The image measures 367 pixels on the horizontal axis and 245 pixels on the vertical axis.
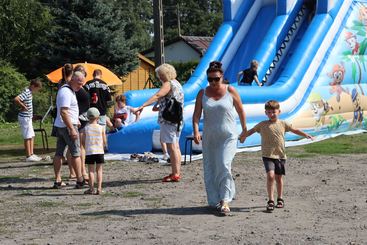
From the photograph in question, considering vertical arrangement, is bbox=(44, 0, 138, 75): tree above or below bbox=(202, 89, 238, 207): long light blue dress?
above

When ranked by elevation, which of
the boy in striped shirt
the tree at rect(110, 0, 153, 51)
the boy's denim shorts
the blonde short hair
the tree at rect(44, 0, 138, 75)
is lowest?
the boy's denim shorts

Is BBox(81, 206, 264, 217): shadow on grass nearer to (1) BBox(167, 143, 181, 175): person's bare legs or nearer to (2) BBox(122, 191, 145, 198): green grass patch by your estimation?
(2) BBox(122, 191, 145, 198): green grass patch

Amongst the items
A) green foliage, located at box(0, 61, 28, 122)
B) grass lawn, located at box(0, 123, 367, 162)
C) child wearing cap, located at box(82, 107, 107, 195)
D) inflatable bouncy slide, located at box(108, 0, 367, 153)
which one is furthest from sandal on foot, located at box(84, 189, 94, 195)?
green foliage, located at box(0, 61, 28, 122)

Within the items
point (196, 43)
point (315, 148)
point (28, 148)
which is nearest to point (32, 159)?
point (28, 148)

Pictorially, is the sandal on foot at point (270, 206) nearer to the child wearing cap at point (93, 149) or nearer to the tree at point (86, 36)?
the child wearing cap at point (93, 149)

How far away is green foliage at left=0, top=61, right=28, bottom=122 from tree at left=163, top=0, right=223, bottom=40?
157 ft

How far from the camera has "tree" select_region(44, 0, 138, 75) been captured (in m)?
27.8

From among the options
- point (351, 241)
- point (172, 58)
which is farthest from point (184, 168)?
point (172, 58)

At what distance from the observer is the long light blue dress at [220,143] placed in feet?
24.2

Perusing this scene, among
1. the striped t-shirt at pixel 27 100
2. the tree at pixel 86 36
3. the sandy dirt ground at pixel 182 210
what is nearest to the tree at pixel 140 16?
the tree at pixel 86 36

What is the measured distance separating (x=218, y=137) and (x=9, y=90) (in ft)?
67.2

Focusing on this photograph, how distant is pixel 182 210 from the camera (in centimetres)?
756

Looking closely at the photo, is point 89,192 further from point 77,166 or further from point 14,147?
point 14,147

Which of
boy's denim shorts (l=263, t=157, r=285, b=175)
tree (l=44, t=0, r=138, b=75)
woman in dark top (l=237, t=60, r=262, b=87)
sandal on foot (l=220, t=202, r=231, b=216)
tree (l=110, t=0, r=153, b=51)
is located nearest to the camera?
sandal on foot (l=220, t=202, r=231, b=216)
